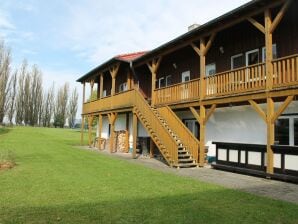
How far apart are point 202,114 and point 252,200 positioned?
747 cm

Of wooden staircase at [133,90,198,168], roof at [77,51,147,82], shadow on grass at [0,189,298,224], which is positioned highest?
roof at [77,51,147,82]

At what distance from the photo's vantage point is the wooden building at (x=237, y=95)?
1179cm

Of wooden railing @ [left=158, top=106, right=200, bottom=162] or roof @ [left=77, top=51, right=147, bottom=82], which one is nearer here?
wooden railing @ [left=158, top=106, right=200, bottom=162]

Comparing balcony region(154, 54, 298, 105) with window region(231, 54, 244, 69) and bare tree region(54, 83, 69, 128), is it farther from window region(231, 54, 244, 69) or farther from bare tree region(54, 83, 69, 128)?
bare tree region(54, 83, 69, 128)

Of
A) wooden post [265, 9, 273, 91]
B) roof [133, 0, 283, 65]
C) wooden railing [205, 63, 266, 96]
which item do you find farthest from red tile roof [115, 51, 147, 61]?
wooden post [265, 9, 273, 91]

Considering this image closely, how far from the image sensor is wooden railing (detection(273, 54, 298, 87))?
37.0ft

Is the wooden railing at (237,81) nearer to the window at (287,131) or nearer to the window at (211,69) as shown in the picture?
the window at (287,131)

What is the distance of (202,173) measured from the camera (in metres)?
13.2

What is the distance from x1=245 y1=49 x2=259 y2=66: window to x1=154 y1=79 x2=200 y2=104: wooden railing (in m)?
2.51

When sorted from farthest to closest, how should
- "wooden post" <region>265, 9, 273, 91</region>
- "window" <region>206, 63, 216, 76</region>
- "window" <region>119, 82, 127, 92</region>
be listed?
"window" <region>119, 82, 127, 92</region> → "window" <region>206, 63, 216, 76</region> → "wooden post" <region>265, 9, 273, 91</region>

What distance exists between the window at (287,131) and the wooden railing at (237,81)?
206cm

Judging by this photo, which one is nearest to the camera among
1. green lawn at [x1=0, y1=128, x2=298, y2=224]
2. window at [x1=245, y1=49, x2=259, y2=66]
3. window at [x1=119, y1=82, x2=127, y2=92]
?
green lawn at [x1=0, y1=128, x2=298, y2=224]

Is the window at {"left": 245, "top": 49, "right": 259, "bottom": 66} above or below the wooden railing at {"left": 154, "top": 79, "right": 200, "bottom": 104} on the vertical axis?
above

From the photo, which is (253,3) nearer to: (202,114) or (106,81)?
(202,114)
